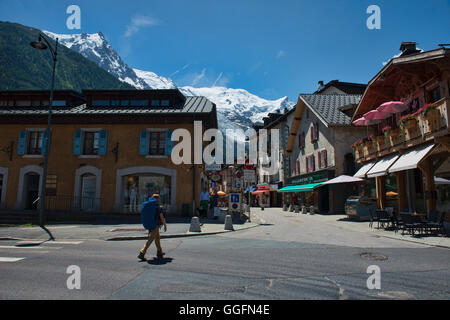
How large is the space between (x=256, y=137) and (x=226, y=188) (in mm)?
24648

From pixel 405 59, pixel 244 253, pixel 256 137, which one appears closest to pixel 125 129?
pixel 244 253

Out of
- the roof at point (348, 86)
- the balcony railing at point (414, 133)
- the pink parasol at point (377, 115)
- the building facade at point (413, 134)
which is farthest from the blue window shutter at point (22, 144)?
the roof at point (348, 86)

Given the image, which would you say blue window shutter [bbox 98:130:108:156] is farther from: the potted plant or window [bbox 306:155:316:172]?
window [bbox 306:155:316:172]

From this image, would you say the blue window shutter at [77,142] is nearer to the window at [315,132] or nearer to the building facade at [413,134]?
the building facade at [413,134]

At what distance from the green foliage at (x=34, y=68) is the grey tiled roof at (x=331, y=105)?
99679 mm

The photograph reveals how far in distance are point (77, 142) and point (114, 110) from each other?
342 cm

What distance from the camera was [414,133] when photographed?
47.3 feet

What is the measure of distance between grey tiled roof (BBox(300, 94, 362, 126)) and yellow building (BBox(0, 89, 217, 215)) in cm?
1199

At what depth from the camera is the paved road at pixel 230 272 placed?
4543mm

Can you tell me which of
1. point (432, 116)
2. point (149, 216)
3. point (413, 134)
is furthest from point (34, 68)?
point (432, 116)

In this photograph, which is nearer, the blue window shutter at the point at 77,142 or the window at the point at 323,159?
the blue window shutter at the point at 77,142

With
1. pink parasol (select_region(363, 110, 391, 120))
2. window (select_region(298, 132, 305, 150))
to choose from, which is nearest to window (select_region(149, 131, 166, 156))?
pink parasol (select_region(363, 110, 391, 120))

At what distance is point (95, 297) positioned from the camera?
4344mm

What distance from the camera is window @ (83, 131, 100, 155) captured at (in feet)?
Result: 68.2
